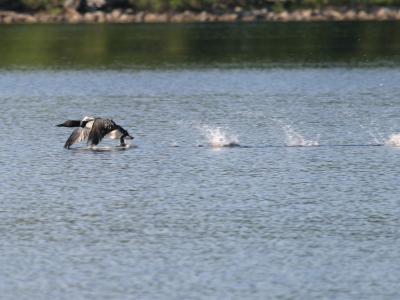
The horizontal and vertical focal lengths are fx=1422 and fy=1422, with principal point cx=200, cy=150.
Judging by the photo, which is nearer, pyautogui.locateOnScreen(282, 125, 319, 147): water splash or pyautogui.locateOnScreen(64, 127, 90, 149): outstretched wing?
pyautogui.locateOnScreen(64, 127, 90, 149): outstretched wing

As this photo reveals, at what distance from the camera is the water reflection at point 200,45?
270 feet

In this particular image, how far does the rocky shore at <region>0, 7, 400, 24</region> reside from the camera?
134250 millimetres

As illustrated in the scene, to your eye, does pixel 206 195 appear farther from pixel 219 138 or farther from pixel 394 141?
pixel 394 141

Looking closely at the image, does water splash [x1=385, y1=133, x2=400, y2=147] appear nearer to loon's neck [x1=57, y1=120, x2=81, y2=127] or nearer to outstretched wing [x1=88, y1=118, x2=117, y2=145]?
outstretched wing [x1=88, y1=118, x2=117, y2=145]

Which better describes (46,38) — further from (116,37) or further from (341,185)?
(341,185)

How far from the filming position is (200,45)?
3844 inches

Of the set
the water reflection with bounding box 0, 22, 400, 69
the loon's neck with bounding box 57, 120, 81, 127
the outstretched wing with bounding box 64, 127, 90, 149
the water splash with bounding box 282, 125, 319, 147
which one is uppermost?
the loon's neck with bounding box 57, 120, 81, 127

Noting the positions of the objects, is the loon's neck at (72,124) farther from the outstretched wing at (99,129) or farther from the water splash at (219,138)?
the water splash at (219,138)

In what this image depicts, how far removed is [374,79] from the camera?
6556cm

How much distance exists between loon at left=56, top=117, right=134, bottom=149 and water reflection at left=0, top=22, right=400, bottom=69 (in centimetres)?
4040

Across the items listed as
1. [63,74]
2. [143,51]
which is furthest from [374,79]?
[143,51]

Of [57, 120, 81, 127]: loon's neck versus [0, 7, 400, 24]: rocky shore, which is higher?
[57, 120, 81, 127]: loon's neck

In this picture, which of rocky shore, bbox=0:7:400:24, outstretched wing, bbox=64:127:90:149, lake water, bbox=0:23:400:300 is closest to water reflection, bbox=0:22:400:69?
rocky shore, bbox=0:7:400:24

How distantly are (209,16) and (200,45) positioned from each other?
135ft
